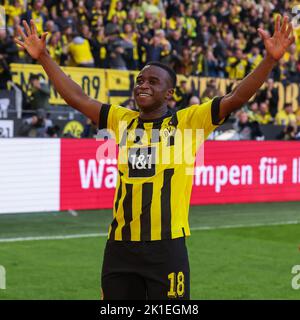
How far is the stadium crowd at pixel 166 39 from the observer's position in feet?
54.7

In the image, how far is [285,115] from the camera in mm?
20312

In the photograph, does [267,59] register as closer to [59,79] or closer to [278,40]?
[278,40]

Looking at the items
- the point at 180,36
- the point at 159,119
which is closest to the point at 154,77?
the point at 159,119

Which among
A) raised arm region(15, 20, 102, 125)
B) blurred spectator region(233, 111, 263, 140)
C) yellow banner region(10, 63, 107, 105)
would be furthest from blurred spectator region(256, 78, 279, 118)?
raised arm region(15, 20, 102, 125)

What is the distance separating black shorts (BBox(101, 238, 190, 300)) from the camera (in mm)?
4305

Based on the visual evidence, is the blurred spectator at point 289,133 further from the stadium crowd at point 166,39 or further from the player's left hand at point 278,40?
the player's left hand at point 278,40

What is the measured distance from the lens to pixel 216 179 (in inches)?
564

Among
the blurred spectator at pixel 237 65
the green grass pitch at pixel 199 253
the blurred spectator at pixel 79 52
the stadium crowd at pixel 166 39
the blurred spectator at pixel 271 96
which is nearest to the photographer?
the green grass pitch at pixel 199 253

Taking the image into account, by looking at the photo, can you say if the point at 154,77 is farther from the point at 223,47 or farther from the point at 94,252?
the point at 223,47

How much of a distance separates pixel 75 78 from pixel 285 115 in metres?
6.74

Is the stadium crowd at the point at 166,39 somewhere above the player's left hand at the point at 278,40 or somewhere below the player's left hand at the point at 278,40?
above

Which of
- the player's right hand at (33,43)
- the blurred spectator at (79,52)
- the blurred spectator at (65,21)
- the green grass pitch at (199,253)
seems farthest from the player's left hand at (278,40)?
the blurred spectator at (65,21)

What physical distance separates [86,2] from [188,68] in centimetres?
311

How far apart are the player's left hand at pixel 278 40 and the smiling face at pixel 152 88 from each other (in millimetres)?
664
